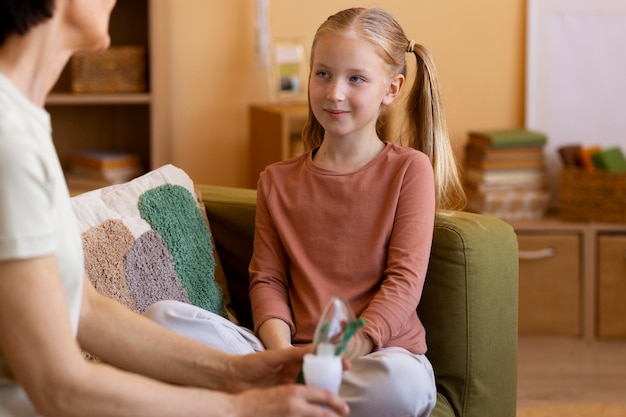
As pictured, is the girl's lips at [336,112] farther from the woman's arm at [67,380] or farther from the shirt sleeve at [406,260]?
the woman's arm at [67,380]

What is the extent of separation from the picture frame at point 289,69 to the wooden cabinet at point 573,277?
882 mm

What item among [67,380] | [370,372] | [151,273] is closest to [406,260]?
[370,372]

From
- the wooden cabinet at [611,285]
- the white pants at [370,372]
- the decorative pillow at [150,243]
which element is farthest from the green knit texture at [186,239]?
the wooden cabinet at [611,285]

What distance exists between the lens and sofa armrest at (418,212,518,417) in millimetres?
1941

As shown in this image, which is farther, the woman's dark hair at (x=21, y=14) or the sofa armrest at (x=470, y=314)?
the sofa armrest at (x=470, y=314)

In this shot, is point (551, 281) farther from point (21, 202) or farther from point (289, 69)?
point (21, 202)

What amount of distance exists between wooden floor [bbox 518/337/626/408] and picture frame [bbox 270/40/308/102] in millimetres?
1134

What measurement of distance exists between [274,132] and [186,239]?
51.4 inches

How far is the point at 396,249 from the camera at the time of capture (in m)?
1.88

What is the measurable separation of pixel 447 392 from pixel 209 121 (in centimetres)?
193

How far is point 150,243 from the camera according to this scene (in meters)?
1.95

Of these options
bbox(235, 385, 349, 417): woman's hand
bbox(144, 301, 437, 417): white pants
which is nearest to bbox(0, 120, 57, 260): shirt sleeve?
bbox(235, 385, 349, 417): woman's hand

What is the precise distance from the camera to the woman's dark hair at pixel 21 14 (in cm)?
110

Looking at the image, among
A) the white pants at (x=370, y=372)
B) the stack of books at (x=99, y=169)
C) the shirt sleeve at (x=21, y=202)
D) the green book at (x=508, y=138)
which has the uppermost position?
the shirt sleeve at (x=21, y=202)
